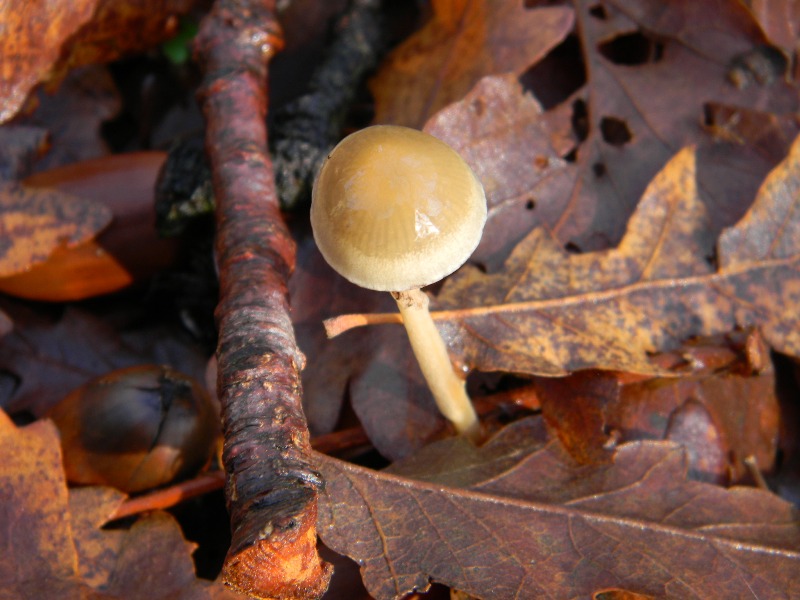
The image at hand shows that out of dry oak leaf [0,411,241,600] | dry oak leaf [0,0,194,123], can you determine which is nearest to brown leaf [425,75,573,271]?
dry oak leaf [0,411,241,600]

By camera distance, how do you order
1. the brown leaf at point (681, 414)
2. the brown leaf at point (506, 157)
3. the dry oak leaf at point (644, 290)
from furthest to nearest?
1. the brown leaf at point (506, 157)
2. the dry oak leaf at point (644, 290)
3. the brown leaf at point (681, 414)

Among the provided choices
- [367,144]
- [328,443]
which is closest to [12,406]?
[328,443]

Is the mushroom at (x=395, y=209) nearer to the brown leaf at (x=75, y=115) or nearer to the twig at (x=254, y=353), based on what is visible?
the twig at (x=254, y=353)

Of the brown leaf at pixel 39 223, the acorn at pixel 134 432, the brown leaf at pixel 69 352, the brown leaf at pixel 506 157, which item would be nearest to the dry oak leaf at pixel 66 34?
the brown leaf at pixel 39 223

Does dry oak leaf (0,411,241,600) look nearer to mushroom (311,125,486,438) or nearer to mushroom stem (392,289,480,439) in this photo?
mushroom stem (392,289,480,439)

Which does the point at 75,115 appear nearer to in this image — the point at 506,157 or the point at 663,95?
the point at 506,157

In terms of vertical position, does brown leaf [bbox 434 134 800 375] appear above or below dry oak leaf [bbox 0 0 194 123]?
below
